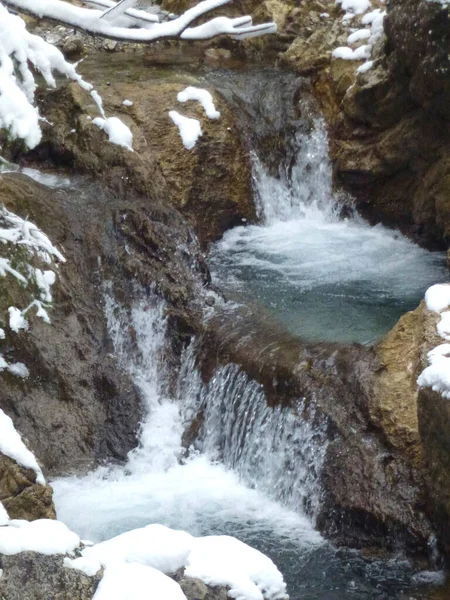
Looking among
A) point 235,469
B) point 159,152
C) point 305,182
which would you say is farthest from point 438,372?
point 305,182

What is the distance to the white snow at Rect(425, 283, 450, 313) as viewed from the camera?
6215mm

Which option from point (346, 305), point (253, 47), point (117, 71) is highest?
point (253, 47)

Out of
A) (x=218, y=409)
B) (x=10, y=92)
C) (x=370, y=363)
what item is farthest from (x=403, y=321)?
(x=10, y=92)

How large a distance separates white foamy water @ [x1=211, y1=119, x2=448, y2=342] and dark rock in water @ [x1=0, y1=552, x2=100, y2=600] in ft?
14.2

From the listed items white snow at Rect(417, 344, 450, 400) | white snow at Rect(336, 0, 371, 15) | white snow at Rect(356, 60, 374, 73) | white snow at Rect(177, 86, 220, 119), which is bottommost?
white snow at Rect(417, 344, 450, 400)

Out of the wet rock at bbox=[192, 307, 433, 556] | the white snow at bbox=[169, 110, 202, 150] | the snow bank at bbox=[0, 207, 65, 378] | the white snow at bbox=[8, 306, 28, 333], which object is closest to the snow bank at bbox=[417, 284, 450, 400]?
the wet rock at bbox=[192, 307, 433, 556]

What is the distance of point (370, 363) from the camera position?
21.4ft

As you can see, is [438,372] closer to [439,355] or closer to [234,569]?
[439,355]

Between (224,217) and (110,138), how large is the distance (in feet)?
5.83

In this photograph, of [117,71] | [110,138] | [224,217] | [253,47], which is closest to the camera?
[110,138]

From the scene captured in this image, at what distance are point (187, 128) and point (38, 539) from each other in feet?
23.2

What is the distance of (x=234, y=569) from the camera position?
3.38 metres

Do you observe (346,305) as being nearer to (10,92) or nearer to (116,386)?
(116,386)

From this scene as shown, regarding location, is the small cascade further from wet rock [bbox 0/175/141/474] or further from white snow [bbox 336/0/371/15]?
white snow [bbox 336/0/371/15]
